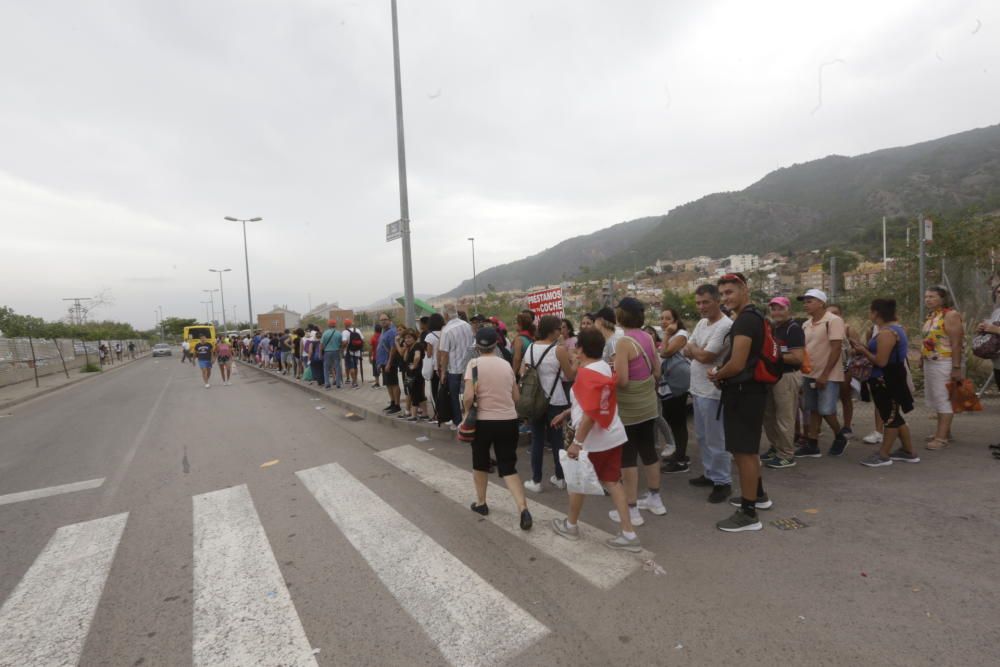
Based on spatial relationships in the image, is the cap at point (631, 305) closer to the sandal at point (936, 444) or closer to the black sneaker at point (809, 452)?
the black sneaker at point (809, 452)

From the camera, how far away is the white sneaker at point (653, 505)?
4.00 m

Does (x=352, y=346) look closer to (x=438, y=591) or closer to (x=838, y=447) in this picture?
(x=438, y=591)

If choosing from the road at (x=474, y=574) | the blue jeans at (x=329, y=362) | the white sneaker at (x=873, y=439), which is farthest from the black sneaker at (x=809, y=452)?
the blue jeans at (x=329, y=362)

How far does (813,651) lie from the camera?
232cm

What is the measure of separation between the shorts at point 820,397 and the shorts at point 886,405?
13.8 inches

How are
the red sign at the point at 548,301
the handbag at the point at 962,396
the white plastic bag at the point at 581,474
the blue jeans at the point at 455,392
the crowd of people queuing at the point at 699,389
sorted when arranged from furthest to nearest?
1. the red sign at the point at 548,301
2. the blue jeans at the point at 455,392
3. the handbag at the point at 962,396
4. the crowd of people queuing at the point at 699,389
5. the white plastic bag at the point at 581,474

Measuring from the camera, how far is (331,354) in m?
13.2

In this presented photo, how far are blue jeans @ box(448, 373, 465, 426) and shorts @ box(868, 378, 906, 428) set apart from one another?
4771 millimetres

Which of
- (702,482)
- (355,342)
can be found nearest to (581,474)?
(702,482)

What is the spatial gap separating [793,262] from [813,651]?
3346 inches

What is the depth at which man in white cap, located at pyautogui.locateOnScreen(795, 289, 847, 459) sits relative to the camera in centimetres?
516

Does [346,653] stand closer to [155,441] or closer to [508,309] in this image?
[155,441]

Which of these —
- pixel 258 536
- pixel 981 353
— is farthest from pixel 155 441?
pixel 981 353

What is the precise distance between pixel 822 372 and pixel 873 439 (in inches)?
46.1
